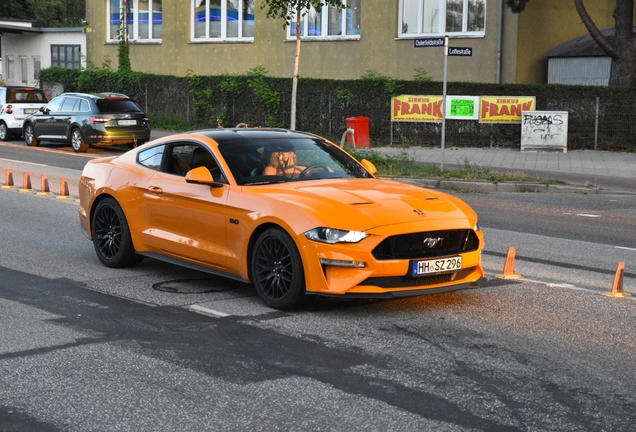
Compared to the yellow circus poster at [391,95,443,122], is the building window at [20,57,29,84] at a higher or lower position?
higher

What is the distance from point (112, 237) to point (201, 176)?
1.73 metres

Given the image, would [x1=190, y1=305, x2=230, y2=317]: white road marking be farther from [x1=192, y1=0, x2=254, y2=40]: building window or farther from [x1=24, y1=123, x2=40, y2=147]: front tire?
[x1=192, y1=0, x2=254, y2=40]: building window

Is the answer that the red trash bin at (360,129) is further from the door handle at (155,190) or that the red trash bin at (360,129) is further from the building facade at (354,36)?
the door handle at (155,190)

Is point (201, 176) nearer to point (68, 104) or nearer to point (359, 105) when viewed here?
point (68, 104)

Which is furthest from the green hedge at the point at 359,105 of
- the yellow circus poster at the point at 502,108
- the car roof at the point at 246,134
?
the car roof at the point at 246,134

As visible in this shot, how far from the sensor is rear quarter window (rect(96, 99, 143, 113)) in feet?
89.5

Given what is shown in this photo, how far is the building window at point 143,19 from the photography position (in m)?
43.8

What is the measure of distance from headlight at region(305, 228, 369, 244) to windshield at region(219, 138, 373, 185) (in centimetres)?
113

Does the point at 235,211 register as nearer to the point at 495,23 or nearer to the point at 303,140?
the point at 303,140

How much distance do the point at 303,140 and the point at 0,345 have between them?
3509mm

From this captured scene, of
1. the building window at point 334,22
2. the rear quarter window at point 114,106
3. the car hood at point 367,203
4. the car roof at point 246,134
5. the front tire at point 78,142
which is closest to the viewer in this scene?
the car hood at point 367,203

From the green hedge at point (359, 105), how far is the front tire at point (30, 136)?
550cm

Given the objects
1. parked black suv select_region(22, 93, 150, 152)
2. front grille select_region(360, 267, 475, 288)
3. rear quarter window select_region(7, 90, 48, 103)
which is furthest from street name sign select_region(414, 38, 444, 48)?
rear quarter window select_region(7, 90, 48, 103)

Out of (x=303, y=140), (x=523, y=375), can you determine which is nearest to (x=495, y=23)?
(x=303, y=140)
